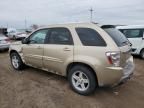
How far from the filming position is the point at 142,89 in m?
4.77

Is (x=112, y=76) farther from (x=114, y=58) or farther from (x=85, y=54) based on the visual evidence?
(x=85, y=54)

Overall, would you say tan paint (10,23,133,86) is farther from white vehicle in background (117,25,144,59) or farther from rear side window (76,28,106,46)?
white vehicle in background (117,25,144,59)

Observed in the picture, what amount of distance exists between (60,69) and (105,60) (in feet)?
4.64

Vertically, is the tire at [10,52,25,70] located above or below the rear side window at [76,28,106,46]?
below

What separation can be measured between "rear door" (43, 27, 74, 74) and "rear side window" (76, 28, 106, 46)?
31 centimetres

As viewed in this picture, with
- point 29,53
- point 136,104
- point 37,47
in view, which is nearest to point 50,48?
point 37,47

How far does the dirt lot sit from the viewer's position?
3.86 metres

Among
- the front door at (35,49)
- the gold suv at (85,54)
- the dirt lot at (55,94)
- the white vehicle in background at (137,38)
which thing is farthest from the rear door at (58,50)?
the white vehicle in background at (137,38)

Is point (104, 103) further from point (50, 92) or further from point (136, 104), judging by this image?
point (50, 92)

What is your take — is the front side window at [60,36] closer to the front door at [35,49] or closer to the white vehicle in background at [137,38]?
the front door at [35,49]

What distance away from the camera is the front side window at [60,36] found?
445 centimetres

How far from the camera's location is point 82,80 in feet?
13.9

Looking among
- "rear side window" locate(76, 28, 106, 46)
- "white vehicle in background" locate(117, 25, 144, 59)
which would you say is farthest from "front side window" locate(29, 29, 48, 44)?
"white vehicle in background" locate(117, 25, 144, 59)

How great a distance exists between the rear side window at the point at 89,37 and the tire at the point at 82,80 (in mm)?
606
